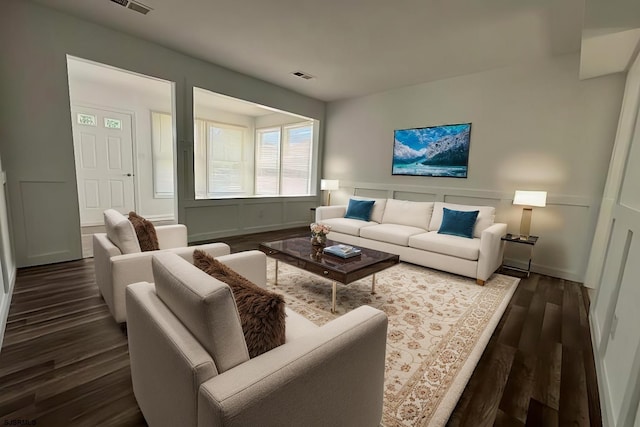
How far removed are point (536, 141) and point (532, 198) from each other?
2.83ft

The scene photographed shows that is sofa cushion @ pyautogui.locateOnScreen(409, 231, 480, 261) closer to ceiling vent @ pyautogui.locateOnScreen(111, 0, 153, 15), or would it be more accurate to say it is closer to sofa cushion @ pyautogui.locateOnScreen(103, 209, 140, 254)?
sofa cushion @ pyautogui.locateOnScreen(103, 209, 140, 254)

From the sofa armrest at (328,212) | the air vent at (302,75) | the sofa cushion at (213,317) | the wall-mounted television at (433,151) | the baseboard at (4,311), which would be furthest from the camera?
the sofa armrest at (328,212)

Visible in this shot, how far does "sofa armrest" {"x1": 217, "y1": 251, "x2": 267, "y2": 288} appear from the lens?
1976mm

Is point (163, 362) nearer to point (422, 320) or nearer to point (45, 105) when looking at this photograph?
point (422, 320)

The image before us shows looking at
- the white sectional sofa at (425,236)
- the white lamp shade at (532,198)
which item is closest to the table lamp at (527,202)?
the white lamp shade at (532,198)

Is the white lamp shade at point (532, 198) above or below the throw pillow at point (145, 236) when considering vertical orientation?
above

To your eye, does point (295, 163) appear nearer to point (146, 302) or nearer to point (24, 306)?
point (24, 306)

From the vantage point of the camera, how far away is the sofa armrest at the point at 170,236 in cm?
272

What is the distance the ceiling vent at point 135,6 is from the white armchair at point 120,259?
2.05m

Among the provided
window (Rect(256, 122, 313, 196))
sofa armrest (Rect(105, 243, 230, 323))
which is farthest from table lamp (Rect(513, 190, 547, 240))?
window (Rect(256, 122, 313, 196))

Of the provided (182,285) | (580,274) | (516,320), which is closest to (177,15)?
(182,285)

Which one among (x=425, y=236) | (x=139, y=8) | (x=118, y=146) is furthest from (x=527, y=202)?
(x=118, y=146)

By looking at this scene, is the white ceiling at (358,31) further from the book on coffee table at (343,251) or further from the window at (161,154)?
the window at (161,154)

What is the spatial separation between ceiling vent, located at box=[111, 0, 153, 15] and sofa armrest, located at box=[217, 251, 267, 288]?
267 centimetres
